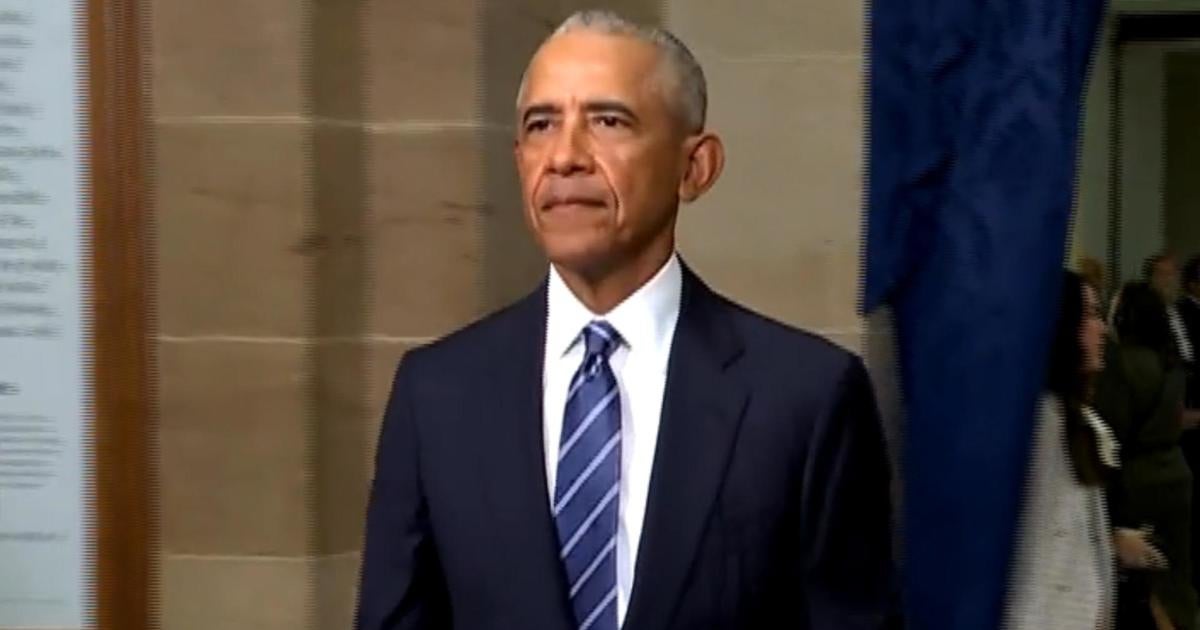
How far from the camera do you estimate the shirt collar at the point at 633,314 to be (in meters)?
1.41

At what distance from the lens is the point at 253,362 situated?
2416 mm

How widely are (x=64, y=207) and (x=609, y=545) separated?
1.34 meters

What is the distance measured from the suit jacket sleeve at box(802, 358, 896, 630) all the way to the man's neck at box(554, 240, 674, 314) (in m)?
0.18

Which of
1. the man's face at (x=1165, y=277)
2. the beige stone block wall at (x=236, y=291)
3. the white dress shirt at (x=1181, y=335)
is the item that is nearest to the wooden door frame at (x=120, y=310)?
the beige stone block wall at (x=236, y=291)

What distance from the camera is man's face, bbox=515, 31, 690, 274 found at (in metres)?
1.36

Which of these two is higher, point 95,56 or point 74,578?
point 95,56

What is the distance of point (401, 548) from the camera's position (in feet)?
4.68

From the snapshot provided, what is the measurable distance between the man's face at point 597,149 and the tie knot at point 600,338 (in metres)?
0.05

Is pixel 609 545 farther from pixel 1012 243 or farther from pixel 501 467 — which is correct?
pixel 1012 243

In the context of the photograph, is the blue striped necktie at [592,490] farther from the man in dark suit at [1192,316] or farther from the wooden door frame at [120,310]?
the man in dark suit at [1192,316]

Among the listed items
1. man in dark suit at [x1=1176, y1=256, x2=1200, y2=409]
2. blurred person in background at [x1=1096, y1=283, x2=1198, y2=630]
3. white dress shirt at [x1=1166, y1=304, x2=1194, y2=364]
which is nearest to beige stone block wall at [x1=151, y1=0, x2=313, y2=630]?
blurred person in background at [x1=1096, y1=283, x2=1198, y2=630]

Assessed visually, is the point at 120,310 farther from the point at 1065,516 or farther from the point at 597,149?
the point at 1065,516

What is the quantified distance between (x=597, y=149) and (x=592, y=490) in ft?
0.86

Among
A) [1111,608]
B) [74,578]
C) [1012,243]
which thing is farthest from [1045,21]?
[74,578]
